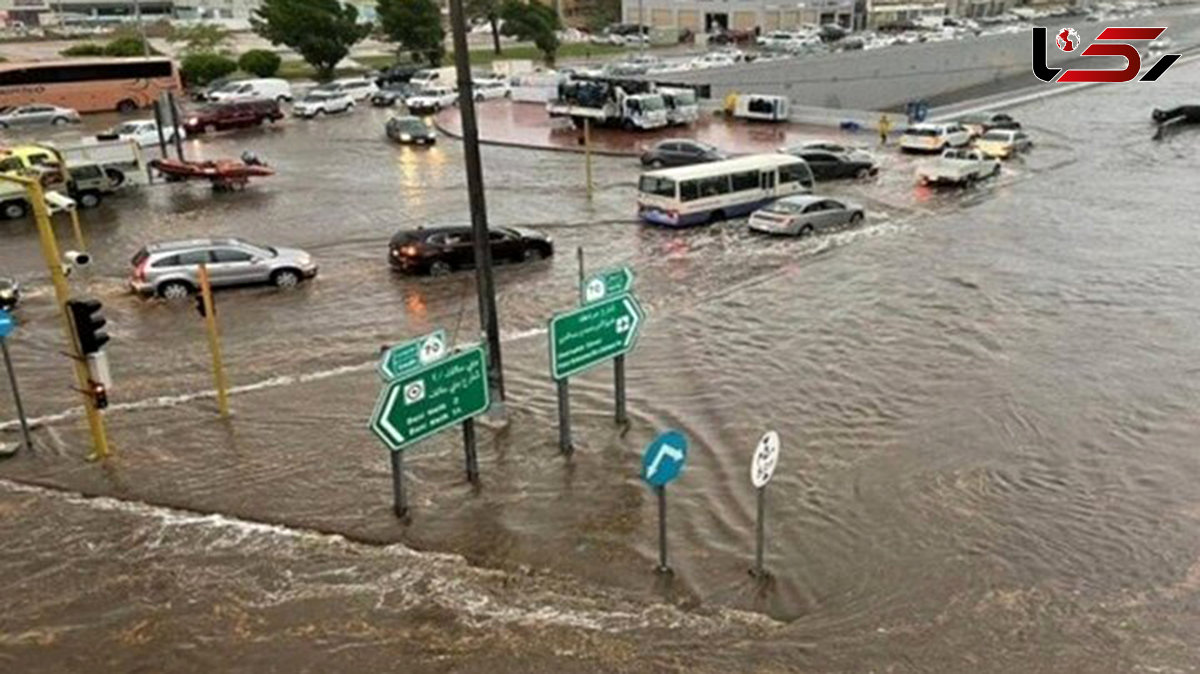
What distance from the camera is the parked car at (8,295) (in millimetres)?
20328

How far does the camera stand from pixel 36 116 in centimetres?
4691

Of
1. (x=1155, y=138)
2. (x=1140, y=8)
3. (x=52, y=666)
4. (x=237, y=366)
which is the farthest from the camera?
(x=1140, y=8)

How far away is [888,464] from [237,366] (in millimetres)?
11232

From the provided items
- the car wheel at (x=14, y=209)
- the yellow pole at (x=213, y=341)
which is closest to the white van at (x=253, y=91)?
the car wheel at (x=14, y=209)

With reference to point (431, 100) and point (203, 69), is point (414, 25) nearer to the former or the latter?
point (203, 69)

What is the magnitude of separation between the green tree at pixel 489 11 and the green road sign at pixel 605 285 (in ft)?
242

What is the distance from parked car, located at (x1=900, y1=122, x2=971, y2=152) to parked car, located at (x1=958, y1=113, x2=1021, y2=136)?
1.55 metres

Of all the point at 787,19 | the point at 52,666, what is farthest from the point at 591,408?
the point at 787,19

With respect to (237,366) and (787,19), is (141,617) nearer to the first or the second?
(237,366)

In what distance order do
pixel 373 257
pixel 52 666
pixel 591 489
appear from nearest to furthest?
pixel 52 666 < pixel 591 489 < pixel 373 257

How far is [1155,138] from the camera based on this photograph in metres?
47.3

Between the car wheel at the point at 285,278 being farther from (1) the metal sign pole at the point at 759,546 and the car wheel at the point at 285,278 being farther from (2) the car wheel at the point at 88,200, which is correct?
(1) the metal sign pole at the point at 759,546

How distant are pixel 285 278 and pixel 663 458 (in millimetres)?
Answer: 14575

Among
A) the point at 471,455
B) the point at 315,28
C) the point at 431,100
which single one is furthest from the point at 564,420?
the point at 315,28
